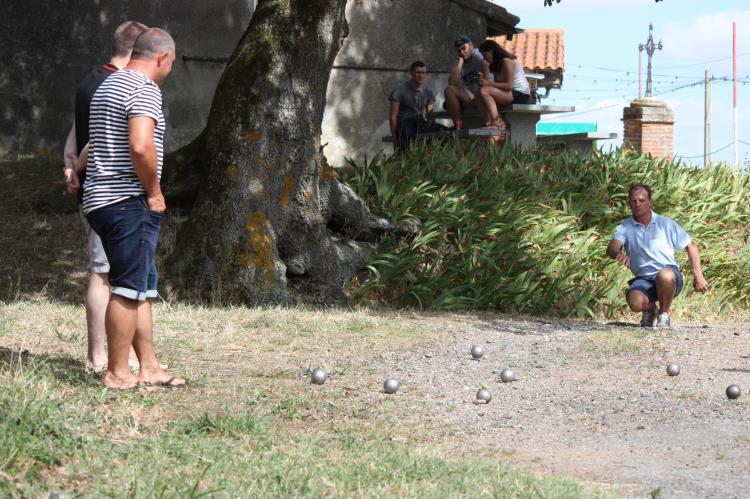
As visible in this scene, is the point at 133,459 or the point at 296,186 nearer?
the point at 133,459

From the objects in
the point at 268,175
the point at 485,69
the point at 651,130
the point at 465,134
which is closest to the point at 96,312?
the point at 268,175

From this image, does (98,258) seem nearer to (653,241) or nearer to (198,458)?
(198,458)

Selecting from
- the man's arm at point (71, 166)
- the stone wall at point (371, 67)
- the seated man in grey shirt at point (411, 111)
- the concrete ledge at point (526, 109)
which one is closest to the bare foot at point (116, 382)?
the man's arm at point (71, 166)

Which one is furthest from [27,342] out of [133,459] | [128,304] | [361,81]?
[361,81]

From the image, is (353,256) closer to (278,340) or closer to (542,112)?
(278,340)

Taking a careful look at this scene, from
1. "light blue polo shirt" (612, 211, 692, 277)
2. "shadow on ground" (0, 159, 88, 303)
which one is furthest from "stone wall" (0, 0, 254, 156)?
"light blue polo shirt" (612, 211, 692, 277)

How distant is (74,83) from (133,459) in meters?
13.1

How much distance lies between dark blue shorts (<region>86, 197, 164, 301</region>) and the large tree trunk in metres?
4.24

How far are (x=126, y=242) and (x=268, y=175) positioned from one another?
15.6ft

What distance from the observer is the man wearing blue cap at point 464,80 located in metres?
15.1

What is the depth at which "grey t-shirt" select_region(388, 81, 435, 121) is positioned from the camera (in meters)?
15.2

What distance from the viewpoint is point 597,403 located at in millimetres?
6293

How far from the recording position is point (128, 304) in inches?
212

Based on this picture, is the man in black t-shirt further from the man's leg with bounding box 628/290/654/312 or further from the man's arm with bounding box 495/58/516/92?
the man's arm with bounding box 495/58/516/92
